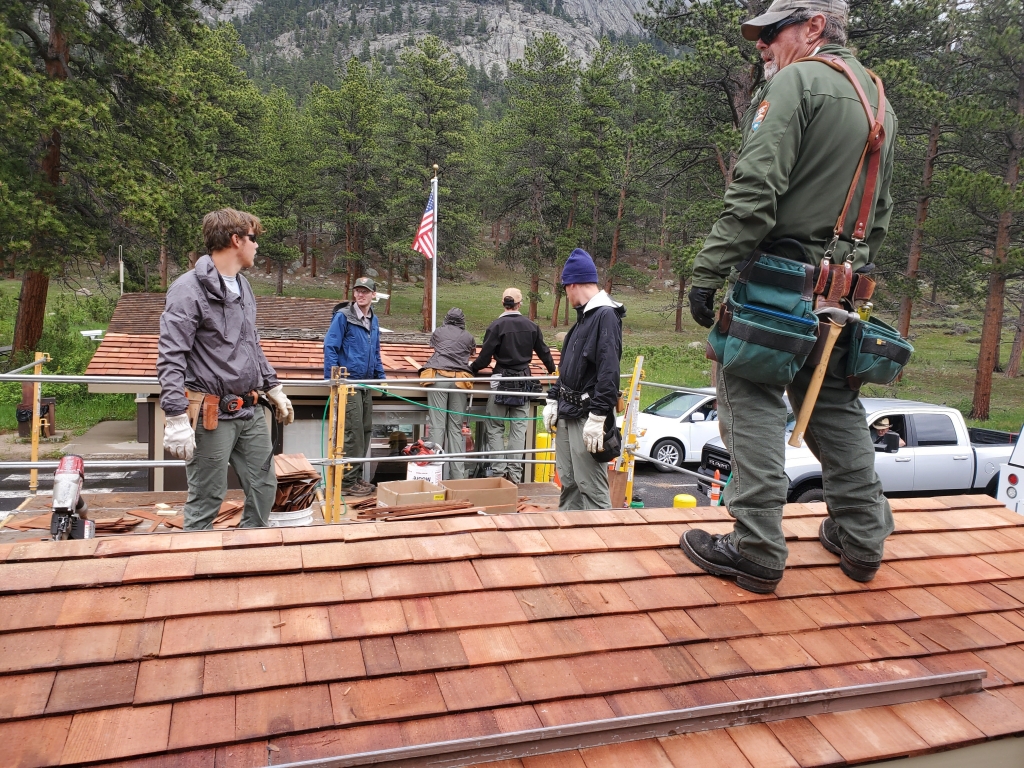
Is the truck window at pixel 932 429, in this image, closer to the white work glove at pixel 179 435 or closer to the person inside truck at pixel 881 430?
the person inside truck at pixel 881 430

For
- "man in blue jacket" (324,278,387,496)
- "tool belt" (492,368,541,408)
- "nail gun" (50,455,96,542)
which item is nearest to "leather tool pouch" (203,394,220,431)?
"nail gun" (50,455,96,542)

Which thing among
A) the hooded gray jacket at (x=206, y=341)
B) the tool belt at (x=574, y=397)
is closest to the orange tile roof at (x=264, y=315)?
the tool belt at (x=574, y=397)

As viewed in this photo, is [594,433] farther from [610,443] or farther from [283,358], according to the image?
[283,358]

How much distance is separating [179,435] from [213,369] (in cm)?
44

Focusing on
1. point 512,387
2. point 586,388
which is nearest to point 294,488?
point 586,388

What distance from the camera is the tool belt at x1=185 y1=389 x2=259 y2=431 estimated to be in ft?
13.6

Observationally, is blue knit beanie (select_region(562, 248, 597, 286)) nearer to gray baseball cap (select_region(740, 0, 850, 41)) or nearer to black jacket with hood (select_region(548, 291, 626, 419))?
black jacket with hood (select_region(548, 291, 626, 419))

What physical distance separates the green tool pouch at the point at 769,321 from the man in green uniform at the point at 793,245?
81 mm

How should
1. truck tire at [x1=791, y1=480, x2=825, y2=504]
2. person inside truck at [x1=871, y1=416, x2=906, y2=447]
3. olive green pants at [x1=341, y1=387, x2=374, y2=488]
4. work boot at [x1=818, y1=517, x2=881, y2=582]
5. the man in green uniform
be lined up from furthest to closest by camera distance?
person inside truck at [x1=871, y1=416, x2=906, y2=447] < truck tire at [x1=791, y1=480, x2=825, y2=504] < olive green pants at [x1=341, y1=387, x2=374, y2=488] < work boot at [x1=818, y1=517, x2=881, y2=582] < the man in green uniform

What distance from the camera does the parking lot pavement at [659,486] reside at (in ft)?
44.9

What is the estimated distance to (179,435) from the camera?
396cm

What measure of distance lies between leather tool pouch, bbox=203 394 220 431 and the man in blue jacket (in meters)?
3.55

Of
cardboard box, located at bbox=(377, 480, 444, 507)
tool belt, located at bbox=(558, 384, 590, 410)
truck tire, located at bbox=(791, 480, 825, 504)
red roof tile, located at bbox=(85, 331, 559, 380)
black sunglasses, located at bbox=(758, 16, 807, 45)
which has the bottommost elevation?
truck tire, located at bbox=(791, 480, 825, 504)

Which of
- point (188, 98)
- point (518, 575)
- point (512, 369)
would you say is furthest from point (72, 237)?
point (518, 575)
